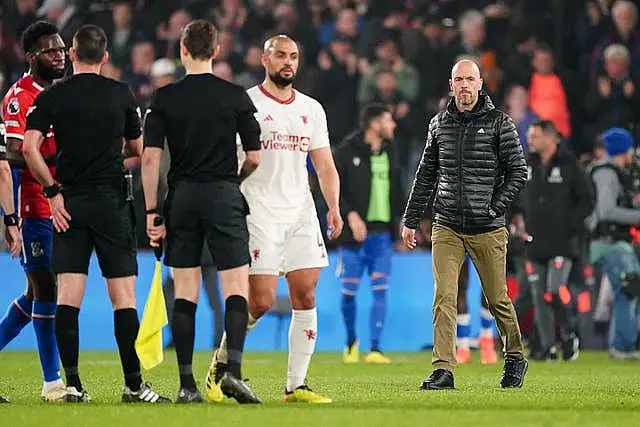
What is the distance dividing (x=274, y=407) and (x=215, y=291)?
26.9 ft

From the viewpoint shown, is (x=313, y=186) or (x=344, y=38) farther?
(x=344, y=38)

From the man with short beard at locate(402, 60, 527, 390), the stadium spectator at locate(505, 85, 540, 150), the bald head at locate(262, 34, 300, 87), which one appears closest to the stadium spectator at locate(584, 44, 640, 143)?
the stadium spectator at locate(505, 85, 540, 150)

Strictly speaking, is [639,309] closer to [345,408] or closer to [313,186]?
[313,186]

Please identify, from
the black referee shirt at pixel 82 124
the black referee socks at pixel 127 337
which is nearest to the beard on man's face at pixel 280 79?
the black referee shirt at pixel 82 124

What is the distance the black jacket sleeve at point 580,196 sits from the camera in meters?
16.1

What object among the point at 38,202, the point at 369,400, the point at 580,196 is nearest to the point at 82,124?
the point at 38,202

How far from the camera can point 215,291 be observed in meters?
17.4

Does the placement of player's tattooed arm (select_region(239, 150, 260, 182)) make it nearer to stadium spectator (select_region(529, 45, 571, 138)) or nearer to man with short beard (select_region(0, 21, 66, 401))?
man with short beard (select_region(0, 21, 66, 401))

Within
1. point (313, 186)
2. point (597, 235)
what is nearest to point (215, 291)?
point (313, 186)

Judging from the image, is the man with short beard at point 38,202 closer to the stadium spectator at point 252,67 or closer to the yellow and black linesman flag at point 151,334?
the yellow and black linesman flag at point 151,334

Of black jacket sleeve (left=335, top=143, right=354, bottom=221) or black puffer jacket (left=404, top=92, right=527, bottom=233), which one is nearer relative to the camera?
black puffer jacket (left=404, top=92, right=527, bottom=233)

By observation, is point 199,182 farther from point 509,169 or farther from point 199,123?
point 509,169

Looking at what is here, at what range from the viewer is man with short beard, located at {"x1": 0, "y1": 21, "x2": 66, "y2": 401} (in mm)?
10258

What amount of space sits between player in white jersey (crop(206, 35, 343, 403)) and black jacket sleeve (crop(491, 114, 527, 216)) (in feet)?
6.35
